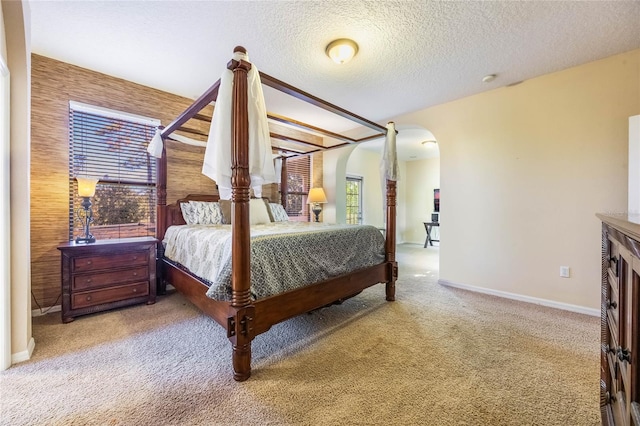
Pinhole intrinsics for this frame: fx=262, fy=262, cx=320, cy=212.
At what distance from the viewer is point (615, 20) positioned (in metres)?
2.04

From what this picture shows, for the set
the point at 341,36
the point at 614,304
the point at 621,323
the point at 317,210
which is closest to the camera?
the point at 621,323

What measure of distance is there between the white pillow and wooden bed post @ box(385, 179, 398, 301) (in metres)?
1.73

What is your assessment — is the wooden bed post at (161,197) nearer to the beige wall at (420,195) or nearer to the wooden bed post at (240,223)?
the wooden bed post at (240,223)

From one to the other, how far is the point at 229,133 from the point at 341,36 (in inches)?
56.1

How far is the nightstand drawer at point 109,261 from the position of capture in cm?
243

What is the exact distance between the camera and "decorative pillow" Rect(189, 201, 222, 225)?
3.34 metres

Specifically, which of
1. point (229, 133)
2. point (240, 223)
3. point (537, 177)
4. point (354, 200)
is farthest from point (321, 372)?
point (354, 200)

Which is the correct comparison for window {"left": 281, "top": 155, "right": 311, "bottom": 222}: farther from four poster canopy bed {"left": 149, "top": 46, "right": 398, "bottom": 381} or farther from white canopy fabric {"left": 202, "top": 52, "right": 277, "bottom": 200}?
white canopy fabric {"left": 202, "top": 52, "right": 277, "bottom": 200}

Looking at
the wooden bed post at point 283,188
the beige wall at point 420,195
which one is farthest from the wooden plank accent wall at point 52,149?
the beige wall at point 420,195

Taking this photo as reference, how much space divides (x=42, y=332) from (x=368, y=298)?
3028mm

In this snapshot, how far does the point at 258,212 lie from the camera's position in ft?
12.2

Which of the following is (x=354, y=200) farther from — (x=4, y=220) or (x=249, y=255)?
(x=4, y=220)

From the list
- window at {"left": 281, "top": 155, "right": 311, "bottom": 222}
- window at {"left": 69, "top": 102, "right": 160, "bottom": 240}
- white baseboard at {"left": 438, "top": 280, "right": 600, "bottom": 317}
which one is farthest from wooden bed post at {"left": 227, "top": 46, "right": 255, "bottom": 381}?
window at {"left": 281, "top": 155, "right": 311, "bottom": 222}

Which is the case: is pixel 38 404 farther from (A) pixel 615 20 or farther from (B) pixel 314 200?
(A) pixel 615 20
